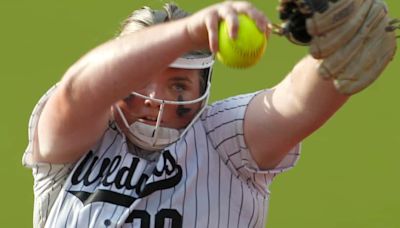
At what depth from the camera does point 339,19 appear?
95.1 inches

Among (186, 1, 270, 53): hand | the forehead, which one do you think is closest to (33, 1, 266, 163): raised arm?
(186, 1, 270, 53): hand

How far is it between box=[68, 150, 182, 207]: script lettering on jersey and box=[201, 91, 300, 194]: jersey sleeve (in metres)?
0.10

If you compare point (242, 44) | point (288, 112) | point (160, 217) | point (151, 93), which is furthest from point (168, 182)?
point (242, 44)

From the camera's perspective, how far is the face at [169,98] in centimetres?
278

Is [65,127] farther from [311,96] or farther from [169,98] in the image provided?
[311,96]

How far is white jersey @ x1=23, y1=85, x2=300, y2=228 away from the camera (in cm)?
275

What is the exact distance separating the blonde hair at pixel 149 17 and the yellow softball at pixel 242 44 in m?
0.47

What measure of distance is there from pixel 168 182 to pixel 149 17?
341mm

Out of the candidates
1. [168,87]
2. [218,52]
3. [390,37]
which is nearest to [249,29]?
[218,52]

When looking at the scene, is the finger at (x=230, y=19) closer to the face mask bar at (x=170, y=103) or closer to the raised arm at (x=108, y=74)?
the raised arm at (x=108, y=74)

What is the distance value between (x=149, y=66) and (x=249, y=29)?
0.22 m

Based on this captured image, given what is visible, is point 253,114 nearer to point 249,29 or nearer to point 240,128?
point 240,128

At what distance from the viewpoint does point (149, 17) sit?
2.85 metres

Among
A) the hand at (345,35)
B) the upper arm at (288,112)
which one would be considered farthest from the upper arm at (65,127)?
the hand at (345,35)
